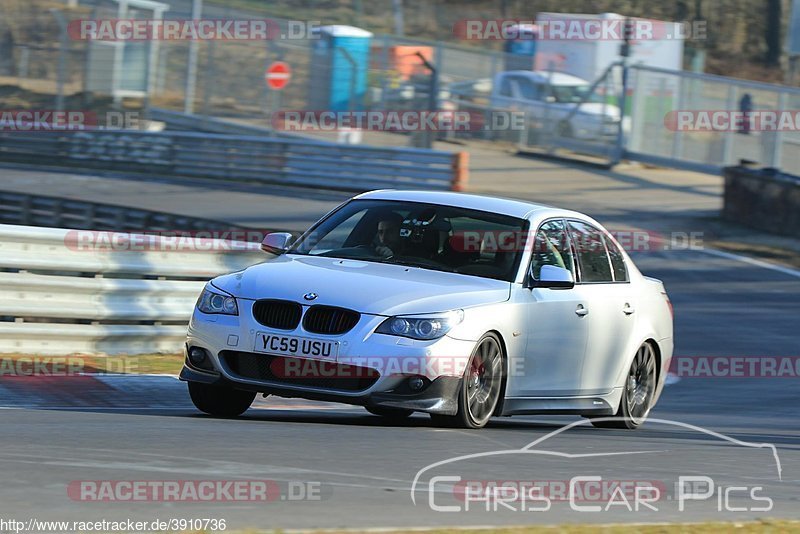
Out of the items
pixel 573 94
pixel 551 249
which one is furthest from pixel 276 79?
pixel 551 249

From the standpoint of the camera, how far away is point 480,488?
618 cm

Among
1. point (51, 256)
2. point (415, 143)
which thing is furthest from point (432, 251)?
point (415, 143)

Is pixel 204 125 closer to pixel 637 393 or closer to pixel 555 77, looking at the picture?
pixel 555 77

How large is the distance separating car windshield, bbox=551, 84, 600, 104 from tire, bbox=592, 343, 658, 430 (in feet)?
81.8

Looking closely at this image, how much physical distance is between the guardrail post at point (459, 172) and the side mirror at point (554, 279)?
709 inches

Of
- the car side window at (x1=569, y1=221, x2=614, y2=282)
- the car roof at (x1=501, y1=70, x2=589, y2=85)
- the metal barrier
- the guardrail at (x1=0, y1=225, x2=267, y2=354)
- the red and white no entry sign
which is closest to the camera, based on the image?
the car side window at (x1=569, y1=221, x2=614, y2=282)

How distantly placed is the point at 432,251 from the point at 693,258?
13.9m

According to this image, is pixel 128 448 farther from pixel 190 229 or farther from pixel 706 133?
pixel 706 133

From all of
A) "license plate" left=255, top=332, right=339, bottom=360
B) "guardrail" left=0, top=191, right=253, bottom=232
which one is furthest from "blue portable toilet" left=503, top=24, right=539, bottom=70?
"license plate" left=255, top=332, right=339, bottom=360

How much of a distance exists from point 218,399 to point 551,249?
2373mm

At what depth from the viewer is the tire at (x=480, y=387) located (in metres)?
8.02

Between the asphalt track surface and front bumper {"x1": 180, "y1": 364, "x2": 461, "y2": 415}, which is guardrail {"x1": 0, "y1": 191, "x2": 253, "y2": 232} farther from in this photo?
front bumper {"x1": 180, "y1": 364, "x2": 461, "y2": 415}

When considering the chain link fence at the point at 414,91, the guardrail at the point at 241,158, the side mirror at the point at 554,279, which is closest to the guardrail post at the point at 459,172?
the guardrail at the point at 241,158

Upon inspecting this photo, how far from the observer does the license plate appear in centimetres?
774
